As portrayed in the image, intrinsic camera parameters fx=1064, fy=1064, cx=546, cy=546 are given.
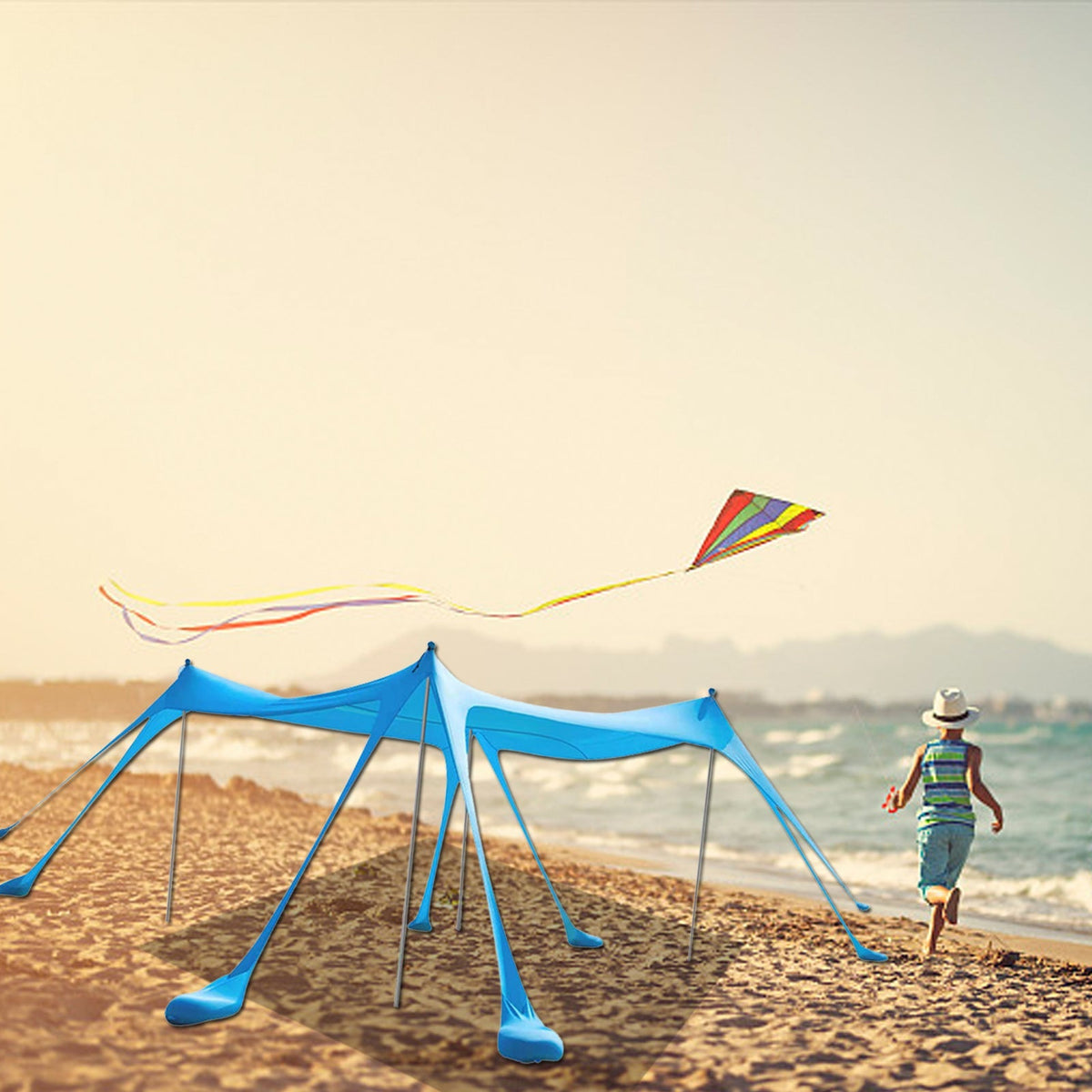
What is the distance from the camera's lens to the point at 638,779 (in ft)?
96.5

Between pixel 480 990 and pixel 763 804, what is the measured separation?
→ 18.4 m

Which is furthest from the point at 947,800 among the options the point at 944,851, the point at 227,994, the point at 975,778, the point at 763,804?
the point at 763,804

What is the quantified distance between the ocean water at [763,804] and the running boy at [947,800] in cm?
54

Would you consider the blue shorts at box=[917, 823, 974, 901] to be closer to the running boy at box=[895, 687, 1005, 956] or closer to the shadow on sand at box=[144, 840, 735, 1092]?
the running boy at box=[895, 687, 1005, 956]

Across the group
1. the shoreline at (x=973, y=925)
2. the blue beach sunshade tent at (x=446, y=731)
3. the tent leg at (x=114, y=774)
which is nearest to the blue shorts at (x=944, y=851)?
the blue beach sunshade tent at (x=446, y=731)

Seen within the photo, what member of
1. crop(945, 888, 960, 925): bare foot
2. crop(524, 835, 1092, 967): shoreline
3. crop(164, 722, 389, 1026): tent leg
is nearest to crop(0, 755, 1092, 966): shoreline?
crop(524, 835, 1092, 967): shoreline

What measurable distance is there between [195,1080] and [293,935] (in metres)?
2.58

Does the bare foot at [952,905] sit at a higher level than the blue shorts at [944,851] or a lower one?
lower

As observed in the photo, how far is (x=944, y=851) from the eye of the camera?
709 centimetres

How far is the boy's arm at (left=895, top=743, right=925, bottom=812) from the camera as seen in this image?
7129 mm

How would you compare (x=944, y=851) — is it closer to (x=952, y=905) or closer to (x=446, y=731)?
(x=952, y=905)

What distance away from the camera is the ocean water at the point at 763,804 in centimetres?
1422

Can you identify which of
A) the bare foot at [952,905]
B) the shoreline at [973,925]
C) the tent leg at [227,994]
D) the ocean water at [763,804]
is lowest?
the ocean water at [763,804]

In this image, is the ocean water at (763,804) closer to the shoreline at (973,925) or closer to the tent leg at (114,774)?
the shoreline at (973,925)
